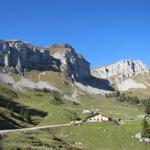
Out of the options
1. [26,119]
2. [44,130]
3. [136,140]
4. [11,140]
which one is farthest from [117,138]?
[26,119]

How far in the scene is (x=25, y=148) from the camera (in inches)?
3322

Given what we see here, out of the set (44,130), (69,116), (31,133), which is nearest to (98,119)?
(69,116)

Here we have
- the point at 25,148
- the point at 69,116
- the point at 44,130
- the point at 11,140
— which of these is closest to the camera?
the point at 25,148

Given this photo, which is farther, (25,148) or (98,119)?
(98,119)

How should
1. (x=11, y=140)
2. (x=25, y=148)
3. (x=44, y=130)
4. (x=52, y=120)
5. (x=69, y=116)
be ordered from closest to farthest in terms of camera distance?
(x=25, y=148)
(x=11, y=140)
(x=44, y=130)
(x=52, y=120)
(x=69, y=116)

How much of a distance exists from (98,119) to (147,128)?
157 feet

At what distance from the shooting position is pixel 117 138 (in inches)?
4747

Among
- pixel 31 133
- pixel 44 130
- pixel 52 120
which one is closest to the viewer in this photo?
pixel 31 133

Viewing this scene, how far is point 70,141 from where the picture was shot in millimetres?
117188

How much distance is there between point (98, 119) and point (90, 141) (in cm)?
4817

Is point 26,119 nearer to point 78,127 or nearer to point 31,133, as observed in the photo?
point 78,127

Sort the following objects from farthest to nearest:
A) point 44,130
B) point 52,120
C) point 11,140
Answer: point 52,120
point 44,130
point 11,140

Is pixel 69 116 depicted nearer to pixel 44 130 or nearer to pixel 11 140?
pixel 44 130

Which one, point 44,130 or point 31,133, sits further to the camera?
point 44,130
